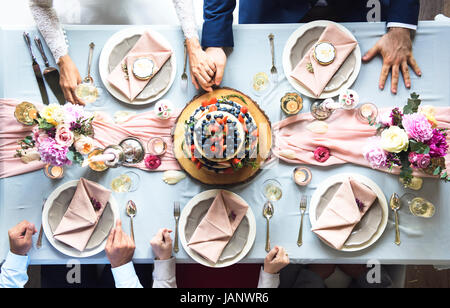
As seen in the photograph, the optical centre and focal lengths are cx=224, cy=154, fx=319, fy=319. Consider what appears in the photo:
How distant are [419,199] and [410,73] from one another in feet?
2.11

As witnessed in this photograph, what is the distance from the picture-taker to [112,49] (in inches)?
65.6

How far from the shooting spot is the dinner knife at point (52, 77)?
166 cm

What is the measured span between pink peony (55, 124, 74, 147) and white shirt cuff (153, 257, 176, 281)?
70cm

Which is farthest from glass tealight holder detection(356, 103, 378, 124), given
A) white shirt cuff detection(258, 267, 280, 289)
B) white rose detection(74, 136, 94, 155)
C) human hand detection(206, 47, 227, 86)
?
white rose detection(74, 136, 94, 155)

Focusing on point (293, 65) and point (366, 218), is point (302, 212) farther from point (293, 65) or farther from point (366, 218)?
point (293, 65)

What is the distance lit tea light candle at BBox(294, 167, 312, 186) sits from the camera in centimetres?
159

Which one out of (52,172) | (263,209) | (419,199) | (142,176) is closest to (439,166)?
(419,199)

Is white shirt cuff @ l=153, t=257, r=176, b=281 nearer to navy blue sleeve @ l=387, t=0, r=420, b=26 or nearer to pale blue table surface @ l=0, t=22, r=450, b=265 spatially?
pale blue table surface @ l=0, t=22, r=450, b=265

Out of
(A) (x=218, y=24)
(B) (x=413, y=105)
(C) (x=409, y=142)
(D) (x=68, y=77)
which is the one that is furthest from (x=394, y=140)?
(D) (x=68, y=77)

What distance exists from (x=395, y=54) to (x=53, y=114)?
64.2 inches

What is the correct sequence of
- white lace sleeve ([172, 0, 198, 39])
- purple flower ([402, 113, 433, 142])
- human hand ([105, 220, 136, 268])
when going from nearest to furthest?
purple flower ([402, 113, 433, 142]) → human hand ([105, 220, 136, 268]) → white lace sleeve ([172, 0, 198, 39])

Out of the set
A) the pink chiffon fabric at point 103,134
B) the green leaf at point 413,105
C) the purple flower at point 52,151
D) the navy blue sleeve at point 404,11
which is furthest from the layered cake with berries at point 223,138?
the navy blue sleeve at point 404,11

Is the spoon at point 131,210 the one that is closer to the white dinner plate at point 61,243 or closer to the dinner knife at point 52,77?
the white dinner plate at point 61,243

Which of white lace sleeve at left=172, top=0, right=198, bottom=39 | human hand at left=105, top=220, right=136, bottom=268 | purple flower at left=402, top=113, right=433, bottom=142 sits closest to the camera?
purple flower at left=402, top=113, right=433, bottom=142
